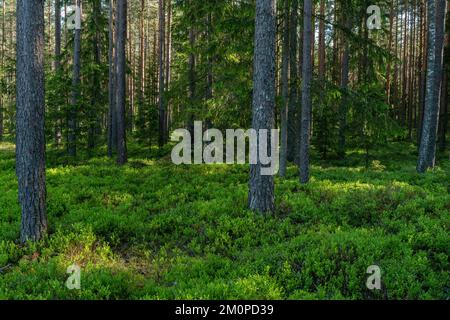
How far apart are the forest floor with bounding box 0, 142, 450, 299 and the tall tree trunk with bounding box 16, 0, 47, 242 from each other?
813mm

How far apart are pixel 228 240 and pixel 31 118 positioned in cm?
514

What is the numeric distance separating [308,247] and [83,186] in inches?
343

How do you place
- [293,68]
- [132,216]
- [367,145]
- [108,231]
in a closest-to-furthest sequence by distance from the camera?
[108,231], [132,216], [293,68], [367,145]

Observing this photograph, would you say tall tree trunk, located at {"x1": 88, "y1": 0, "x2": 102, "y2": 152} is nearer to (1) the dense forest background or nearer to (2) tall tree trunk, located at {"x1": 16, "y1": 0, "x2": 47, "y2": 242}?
(1) the dense forest background

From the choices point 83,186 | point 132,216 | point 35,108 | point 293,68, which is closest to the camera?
point 35,108

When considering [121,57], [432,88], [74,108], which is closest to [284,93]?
[432,88]

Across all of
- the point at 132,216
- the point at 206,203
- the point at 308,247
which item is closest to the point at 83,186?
the point at 132,216

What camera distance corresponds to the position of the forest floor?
20.5 ft

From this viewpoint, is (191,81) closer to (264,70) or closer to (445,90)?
(264,70)

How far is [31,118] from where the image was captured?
8.05m

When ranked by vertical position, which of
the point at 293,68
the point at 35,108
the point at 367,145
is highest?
the point at 293,68

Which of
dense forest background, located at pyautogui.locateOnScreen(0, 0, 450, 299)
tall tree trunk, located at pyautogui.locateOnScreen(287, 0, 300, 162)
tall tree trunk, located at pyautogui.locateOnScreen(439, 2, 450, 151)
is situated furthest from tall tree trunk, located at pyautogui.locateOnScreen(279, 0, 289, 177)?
tall tree trunk, located at pyautogui.locateOnScreen(439, 2, 450, 151)

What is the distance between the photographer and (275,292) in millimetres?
5898
